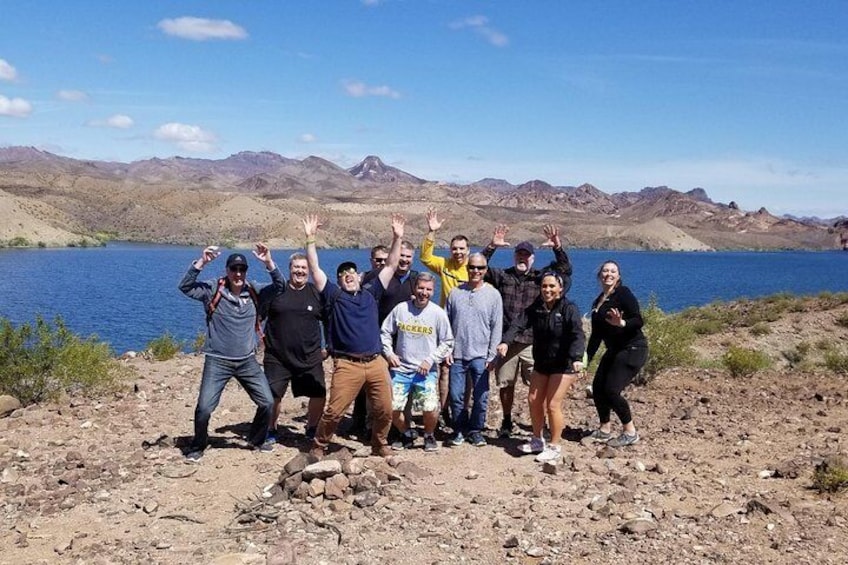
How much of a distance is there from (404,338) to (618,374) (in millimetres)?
2218

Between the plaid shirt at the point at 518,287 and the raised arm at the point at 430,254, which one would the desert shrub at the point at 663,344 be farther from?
the raised arm at the point at 430,254

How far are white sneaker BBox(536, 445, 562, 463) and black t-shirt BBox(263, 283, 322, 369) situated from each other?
7.78 ft

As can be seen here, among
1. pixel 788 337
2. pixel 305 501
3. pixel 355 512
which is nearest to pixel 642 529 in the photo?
pixel 355 512

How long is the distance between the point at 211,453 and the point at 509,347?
3.25 metres

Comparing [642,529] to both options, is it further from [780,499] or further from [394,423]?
[394,423]

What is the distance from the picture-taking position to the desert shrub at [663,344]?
1264 cm

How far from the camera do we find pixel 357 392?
718cm

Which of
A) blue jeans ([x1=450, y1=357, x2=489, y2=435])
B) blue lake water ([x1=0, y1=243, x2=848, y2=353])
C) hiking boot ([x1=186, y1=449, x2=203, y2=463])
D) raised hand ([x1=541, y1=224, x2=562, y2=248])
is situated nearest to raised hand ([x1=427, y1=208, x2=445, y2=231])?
raised hand ([x1=541, y1=224, x2=562, y2=248])

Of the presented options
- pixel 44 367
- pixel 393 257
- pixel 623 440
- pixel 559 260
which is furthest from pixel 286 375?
pixel 44 367

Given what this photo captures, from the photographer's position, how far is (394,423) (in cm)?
768

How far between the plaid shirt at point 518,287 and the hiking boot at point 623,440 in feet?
4.67

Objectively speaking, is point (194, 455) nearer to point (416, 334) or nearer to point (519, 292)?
point (416, 334)

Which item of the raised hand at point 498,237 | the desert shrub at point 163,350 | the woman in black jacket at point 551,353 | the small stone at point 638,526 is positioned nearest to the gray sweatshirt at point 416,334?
the woman in black jacket at point 551,353

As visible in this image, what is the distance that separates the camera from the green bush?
10094mm
